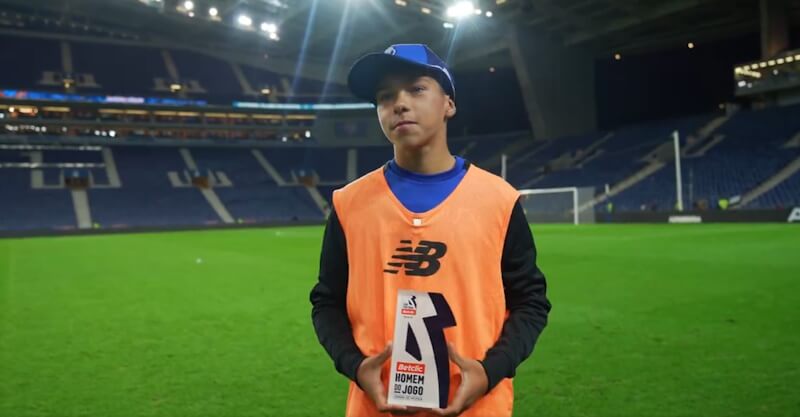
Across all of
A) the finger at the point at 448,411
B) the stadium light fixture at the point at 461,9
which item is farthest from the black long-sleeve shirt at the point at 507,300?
the stadium light fixture at the point at 461,9

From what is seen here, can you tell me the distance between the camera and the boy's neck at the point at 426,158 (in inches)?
73.9

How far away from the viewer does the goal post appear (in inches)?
1314

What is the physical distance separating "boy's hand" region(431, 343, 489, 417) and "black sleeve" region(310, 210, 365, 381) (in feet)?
1.26

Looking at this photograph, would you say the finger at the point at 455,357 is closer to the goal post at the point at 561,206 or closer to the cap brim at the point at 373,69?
the cap brim at the point at 373,69

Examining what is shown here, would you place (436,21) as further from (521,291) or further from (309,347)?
(521,291)

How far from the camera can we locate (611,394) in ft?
12.7

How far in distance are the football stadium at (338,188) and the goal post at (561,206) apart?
6.2 inches

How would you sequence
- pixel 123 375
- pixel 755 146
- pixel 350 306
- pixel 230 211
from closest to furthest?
pixel 350 306 < pixel 123 375 < pixel 755 146 < pixel 230 211

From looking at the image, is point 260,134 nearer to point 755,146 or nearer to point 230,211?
point 230,211

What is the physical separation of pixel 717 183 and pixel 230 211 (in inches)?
1306

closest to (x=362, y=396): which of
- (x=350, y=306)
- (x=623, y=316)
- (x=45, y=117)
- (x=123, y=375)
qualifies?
(x=350, y=306)

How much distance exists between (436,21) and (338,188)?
25.4 meters

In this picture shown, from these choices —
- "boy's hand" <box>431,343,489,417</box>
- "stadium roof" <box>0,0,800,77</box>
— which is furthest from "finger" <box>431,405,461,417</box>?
"stadium roof" <box>0,0,800,77</box>

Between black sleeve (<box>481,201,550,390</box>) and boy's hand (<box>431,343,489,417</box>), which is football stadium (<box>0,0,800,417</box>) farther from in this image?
boy's hand (<box>431,343,489,417</box>)
